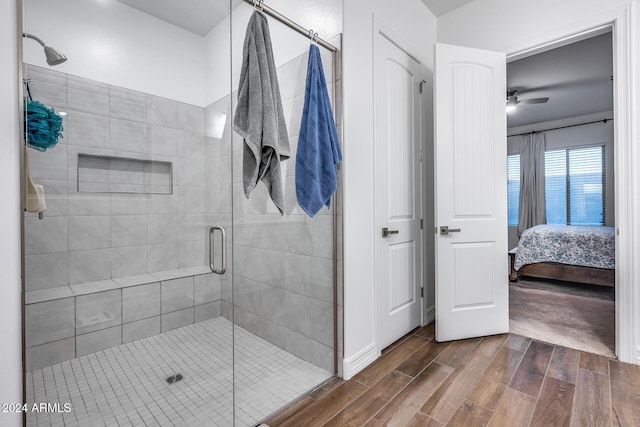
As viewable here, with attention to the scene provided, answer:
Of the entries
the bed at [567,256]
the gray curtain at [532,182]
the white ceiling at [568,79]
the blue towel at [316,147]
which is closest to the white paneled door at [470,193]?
the blue towel at [316,147]

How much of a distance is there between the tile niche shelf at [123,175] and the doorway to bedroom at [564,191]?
280cm

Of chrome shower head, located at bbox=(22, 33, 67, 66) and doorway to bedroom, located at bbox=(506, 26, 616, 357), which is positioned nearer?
chrome shower head, located at bbox=(22, 33, 67, 66)

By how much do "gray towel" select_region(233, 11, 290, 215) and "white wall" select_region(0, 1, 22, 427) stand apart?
2.56 ft

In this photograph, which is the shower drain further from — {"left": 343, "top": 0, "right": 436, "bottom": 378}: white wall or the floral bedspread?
the floral bedspread

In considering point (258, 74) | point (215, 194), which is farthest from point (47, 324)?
point (258, 74)

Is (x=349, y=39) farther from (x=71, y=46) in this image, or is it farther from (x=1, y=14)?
(x=1, y=14)

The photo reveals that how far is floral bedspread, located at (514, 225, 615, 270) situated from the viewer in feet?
12.5

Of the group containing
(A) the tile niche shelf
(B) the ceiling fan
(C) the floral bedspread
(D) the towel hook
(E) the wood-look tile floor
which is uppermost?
(B) the ceiling fan

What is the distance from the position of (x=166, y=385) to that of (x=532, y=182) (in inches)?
280

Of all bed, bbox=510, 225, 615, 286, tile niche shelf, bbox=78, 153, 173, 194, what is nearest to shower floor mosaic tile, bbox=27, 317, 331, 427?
tile niche shelf, bbox=78, 153, 173, 194

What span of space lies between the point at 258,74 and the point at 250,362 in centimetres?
159

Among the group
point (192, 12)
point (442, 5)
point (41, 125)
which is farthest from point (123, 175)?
point (442, 5)

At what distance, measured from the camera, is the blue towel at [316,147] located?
66.9 inches

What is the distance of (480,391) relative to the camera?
1.72m
